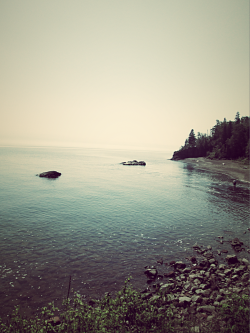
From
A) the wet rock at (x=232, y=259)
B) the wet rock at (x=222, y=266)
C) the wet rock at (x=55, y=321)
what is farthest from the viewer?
the wet rock at (x=232, y=259)

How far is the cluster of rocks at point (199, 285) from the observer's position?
11445 mm

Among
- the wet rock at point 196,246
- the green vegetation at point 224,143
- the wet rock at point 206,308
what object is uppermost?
the green vegetation at point 224,143

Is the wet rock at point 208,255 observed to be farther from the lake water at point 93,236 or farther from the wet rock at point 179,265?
the wet rock at point 179,265

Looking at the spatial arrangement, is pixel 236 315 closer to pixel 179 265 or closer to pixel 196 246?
pixel 179 265

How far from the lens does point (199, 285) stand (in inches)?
549

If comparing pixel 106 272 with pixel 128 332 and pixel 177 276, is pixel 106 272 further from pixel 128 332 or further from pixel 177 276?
pixel 128 332

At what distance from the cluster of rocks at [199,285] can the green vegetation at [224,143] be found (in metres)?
117

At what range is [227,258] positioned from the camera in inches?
713

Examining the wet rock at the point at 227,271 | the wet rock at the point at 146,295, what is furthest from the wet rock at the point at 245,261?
the wet rock at the point at 146,295

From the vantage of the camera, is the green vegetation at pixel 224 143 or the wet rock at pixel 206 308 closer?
the wet rock at pixel 206 308

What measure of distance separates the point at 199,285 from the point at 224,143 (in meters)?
151

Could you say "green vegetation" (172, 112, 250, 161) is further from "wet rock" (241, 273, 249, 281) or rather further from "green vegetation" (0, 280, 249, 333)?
"green vegetation" (0, 280, 249, 333)

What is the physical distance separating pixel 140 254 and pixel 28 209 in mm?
21557

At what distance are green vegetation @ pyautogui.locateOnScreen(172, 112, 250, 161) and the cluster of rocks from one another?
11697 cm
